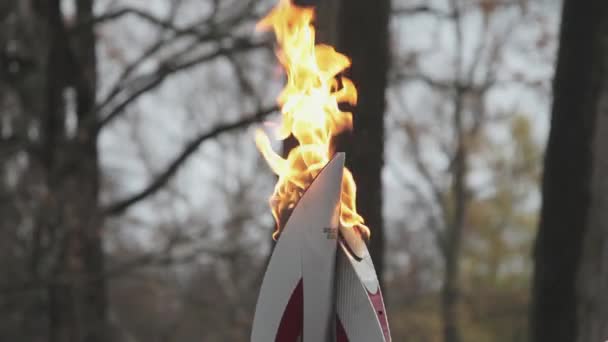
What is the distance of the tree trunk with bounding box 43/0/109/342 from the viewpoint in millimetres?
11820

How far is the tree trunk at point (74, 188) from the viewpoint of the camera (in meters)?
11.8

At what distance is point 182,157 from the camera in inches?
488

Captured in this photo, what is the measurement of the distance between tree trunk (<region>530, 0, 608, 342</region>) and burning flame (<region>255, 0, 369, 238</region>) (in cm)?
384

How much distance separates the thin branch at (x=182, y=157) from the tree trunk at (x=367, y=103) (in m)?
4.17

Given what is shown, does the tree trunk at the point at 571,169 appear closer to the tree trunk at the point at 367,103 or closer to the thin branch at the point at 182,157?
the tree trunk at the point at 367,103

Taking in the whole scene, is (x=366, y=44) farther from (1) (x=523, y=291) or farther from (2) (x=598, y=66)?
(1) (x=523, y=291)

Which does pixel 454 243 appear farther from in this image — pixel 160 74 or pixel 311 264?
pixel 311 264

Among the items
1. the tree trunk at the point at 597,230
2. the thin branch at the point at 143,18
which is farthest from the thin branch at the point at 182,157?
the tree trunk at the point at 597,230

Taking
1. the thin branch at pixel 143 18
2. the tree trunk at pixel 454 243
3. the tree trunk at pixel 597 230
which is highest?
the thin branch at pixel 143 18

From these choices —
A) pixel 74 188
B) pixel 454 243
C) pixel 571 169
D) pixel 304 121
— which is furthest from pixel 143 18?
pixel 454 243

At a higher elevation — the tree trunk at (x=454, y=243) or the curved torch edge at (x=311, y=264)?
the curved torch edge at (x=311, y=264)

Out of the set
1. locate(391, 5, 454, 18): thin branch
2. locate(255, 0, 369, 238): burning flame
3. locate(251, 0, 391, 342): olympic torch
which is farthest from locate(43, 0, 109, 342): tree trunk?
locate(251, 0, 391, 342): olympic torch

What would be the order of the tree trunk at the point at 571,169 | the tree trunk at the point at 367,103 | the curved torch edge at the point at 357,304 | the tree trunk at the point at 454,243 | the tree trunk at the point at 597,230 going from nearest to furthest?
the curved torch edge at the point at 357,304 < the tree trunk at the point at 367,103 < the tree trunk at the point at 597,230 < the tree trunk at the point at 571,169 < the tree trunk at the point at 454,243

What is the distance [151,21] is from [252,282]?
8.83 meters
